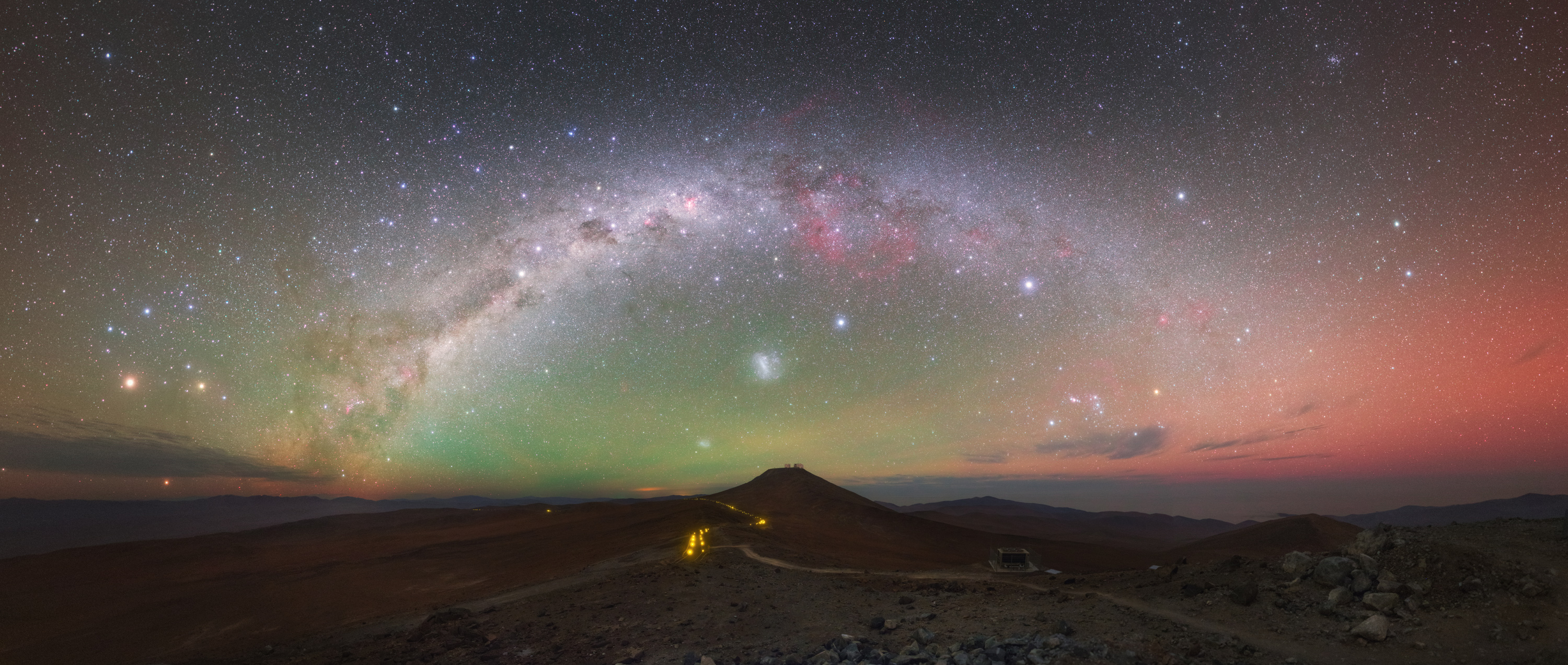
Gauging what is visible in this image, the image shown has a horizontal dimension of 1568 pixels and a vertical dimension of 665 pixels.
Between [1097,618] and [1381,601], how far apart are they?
634 cm

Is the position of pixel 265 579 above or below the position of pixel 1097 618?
below

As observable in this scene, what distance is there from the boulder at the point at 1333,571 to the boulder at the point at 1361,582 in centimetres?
18

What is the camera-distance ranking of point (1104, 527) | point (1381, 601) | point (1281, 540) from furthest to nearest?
point (1104, 527), point (1281, 540), point (1381, 601)

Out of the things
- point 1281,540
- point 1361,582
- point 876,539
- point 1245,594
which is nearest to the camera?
point 1361,582

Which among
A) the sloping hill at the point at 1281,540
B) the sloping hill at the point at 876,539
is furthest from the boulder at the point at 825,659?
the sloping hill at the point at 1281,540

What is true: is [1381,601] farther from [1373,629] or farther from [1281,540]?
[1281,540]

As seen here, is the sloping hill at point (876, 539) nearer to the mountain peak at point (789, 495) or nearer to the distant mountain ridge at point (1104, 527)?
the mountain peak at point (789, 495)

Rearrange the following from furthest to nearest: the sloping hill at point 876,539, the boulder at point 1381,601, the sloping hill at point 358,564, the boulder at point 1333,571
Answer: the sloping hill at point 876,539, the sloping hill at point 358,564, the boulder at point 1333,571, the boulder at point 1381,601

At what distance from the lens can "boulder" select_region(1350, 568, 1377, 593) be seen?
15.4 m

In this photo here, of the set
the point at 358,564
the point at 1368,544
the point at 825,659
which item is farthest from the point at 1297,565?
the point at 358,564

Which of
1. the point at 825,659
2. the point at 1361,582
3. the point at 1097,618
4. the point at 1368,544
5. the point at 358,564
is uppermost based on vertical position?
the point at 1368,544

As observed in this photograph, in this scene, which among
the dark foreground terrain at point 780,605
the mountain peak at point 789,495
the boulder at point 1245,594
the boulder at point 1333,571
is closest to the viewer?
the dark foreground terrain at point 780,605

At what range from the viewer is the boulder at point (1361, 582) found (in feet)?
50.6

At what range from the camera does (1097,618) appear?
16594 mm
